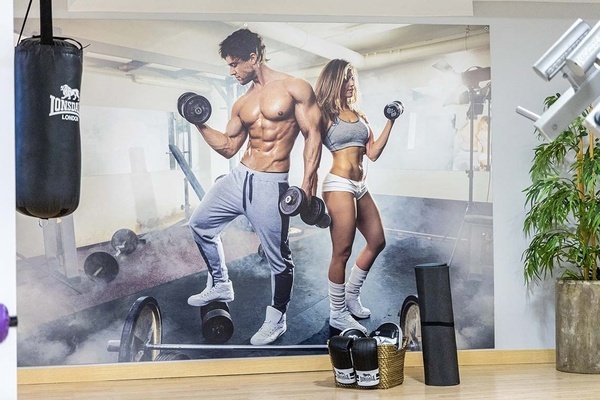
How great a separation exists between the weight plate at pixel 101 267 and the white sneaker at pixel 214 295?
0.57 meters

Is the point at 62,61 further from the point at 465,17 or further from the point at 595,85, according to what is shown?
the point at 465,17

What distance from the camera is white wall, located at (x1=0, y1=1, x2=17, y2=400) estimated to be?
1.93m

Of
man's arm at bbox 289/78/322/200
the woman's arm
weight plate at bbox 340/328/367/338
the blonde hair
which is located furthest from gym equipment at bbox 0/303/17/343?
the woman's arm

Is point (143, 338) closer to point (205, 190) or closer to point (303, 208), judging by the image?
point (205, 190)

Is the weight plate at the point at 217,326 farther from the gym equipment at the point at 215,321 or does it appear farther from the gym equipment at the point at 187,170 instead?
the gym equipment at the point at 187,170

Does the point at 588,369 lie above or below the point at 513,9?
below

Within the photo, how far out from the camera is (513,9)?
643 centimetres

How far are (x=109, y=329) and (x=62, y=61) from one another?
3.41 m

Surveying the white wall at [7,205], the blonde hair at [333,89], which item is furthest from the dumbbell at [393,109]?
the white wall at [7,205]

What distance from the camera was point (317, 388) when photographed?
5520 mm

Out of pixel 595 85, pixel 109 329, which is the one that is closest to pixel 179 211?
pixel 109 329

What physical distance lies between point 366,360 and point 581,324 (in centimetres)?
160

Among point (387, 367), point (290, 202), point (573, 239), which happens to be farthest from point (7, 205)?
point (573, 239)

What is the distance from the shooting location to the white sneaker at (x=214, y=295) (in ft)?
19.9
